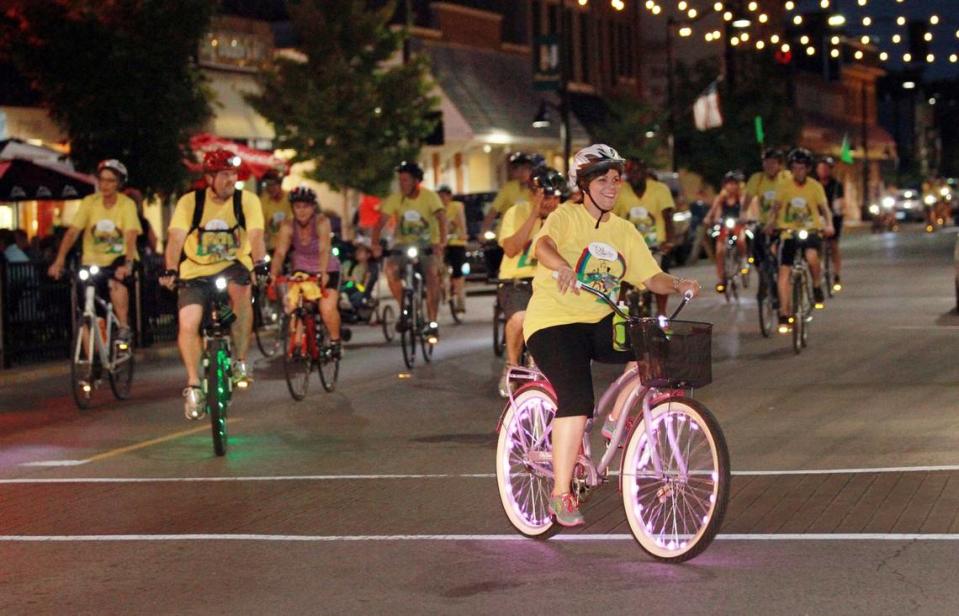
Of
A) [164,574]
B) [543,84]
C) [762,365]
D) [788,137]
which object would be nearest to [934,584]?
[164,574]

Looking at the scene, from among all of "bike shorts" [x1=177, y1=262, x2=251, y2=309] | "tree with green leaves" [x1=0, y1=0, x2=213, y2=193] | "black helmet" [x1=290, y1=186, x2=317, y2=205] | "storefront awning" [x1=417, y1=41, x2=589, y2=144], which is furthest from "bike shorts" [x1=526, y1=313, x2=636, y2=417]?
"storefront awning" [x1=417, y1=41, x2=589, y2=144]

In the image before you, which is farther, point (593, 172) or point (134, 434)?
→ point (134, 434)

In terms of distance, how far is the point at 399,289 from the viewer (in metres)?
18.4

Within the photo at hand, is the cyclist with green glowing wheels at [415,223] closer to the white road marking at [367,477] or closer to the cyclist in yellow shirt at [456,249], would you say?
the cyclist in yellow shirt at [456,249]

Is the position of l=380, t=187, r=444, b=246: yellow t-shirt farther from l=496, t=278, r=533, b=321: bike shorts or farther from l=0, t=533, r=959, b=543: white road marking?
l=0, t=533, r=959, b=543: white road marking

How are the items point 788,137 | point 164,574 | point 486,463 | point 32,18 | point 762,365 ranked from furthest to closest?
point 788,137 < point 32,18 < point 762,365 < point 486,463 < point 164,574

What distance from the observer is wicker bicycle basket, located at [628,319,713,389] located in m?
7.42

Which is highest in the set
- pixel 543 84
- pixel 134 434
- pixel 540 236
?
pixel 543 84

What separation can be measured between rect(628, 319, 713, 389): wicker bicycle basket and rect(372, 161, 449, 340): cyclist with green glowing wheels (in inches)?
439

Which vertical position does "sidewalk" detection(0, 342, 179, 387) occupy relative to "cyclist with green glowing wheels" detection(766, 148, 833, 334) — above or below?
below

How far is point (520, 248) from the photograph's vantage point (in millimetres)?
12781

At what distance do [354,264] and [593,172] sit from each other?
16.7 metres

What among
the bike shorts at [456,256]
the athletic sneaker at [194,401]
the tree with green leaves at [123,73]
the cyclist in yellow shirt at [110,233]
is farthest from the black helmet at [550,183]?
the tree with green leaves at [123,73]

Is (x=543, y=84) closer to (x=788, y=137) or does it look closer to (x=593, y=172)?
(x=788, y=137)
